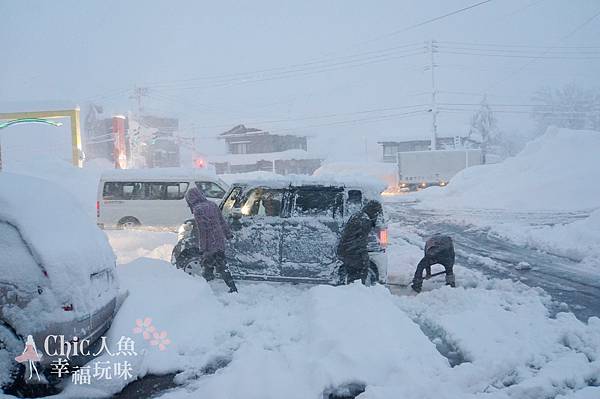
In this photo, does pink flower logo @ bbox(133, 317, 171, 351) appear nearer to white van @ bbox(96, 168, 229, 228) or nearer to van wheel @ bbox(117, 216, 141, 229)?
white van @ bbox(96, 168, 229, 228)

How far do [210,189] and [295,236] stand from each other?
29.2 ft

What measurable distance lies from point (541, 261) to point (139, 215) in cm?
1225

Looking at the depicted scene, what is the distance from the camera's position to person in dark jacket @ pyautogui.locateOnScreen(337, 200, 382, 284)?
21.3ft

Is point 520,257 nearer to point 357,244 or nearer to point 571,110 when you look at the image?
point 357,244

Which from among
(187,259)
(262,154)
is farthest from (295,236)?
(262,154)

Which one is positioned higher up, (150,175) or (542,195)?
(150,175)

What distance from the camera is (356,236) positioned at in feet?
21.4

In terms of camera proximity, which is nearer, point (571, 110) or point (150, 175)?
point (150, 175)

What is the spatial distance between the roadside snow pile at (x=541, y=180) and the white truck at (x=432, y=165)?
22.7 feet

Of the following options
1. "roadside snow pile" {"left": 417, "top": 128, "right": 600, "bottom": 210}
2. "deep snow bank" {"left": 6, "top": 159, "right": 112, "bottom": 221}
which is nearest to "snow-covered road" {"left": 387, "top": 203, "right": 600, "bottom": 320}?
"roadside snow pile" {"left": 417, "top": 128, "right": 600, "bottom": 210}

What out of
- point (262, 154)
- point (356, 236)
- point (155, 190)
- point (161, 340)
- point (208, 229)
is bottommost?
point (161, 340)

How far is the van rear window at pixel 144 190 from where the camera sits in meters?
15.3

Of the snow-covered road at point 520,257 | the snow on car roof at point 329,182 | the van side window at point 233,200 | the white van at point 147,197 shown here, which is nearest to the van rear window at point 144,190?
the white van at point 147,197

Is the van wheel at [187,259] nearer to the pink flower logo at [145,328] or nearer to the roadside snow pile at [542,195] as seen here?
the pink flower logo at [145,328]
